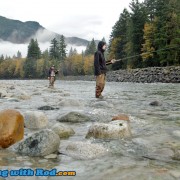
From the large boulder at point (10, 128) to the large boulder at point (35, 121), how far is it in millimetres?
1228

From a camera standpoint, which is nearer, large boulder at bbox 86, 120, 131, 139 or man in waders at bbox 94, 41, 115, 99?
large boulder at bbox 86, 120, 131, 139

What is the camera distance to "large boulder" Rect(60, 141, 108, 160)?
400 cm

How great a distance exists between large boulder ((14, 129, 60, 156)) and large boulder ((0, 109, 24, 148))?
22 cm

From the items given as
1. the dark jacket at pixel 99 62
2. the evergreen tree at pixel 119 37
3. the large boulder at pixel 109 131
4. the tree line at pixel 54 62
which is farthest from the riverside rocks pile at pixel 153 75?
the tree line at pixel 54 62

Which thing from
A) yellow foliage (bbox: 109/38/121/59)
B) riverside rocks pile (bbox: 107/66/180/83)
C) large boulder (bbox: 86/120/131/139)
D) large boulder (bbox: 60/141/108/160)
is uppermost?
yellow foliage (bbox: 109/38/121/59)

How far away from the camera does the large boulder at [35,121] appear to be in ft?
19.6

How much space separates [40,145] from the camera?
4.04 meters

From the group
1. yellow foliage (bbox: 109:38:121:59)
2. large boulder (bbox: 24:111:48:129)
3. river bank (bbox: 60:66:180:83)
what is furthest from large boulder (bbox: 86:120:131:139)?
yellow foliage (bbox: 109:38:121:59)

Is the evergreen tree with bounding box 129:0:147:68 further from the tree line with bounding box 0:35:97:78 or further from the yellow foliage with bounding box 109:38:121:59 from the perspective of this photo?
the tree line with bounding box 0:35:97:78

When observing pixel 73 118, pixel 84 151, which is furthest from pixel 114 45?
pixel 84 151

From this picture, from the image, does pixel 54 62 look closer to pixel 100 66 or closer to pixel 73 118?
pixel 100 66

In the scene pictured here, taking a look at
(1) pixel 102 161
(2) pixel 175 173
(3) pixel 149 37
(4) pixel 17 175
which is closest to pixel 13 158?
(4) pixel 17 175

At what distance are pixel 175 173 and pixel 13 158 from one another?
200 centimetres

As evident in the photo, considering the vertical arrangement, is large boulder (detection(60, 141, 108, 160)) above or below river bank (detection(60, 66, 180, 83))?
below
